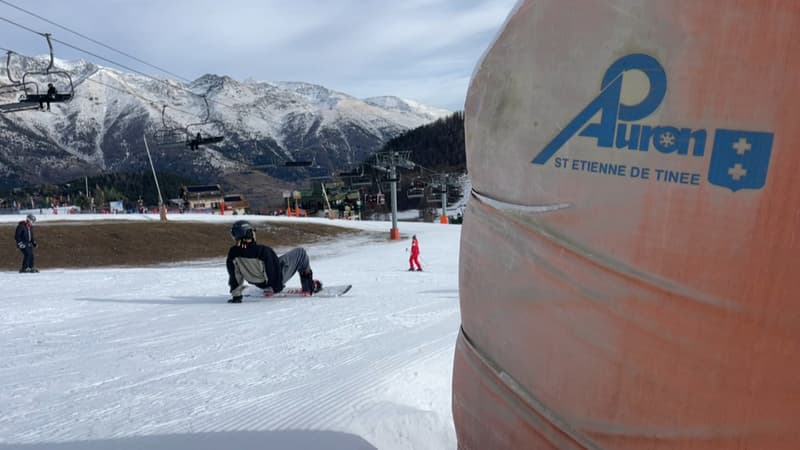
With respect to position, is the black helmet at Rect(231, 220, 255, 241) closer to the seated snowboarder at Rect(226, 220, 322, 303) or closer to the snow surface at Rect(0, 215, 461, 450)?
the seated snowboarder at Rect(226, 220, 322, 303)

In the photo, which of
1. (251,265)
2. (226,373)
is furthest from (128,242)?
(226,373)

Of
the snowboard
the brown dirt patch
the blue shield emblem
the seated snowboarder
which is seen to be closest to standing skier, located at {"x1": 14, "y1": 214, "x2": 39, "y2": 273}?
the brown dirt patch

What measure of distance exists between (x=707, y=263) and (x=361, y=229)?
36847 mm

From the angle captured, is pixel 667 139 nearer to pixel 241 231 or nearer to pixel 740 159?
pixel 740 159

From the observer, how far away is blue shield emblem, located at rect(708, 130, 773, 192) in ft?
4.41

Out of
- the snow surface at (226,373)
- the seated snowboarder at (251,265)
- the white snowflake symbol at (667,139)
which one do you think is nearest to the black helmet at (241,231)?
the seated snowboarder at (251,265)

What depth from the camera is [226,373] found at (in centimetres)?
392

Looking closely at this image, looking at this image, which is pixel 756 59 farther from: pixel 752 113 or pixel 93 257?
pixel 93 257

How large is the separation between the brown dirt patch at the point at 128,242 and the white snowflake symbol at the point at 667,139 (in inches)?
1000

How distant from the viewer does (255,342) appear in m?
4.97

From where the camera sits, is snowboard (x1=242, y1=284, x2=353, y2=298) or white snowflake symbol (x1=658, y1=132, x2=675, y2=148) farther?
snowboard (x1=242, y1=284, x2=353, y2=298)

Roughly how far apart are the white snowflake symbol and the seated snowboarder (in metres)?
6.50

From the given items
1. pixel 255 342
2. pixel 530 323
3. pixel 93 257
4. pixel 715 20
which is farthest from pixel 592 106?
pixel 93 257

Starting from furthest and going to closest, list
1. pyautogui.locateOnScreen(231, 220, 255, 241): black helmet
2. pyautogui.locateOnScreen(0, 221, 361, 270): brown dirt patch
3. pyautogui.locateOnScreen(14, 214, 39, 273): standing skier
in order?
pyautogui.locateOnScreen(0, 221, 361, 270): brown dirt patch
pyautogui.locateOnScreen(14, 214, 39, 273): standing skier
pyautogui.locateOnScreen(231, 220, 255, 241): black helmet
